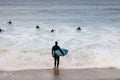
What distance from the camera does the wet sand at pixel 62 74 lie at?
537 inches

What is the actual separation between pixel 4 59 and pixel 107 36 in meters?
13.3

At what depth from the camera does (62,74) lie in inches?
567

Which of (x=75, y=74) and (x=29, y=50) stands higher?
(x=29, y=50)

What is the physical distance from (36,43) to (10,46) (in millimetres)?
2610

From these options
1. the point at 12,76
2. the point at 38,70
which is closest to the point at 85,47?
the point at 38,70

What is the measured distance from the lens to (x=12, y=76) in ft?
45.7

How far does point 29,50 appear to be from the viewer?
21.1 meters

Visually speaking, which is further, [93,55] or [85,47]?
[85,47]

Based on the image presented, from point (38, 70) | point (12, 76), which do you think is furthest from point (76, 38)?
point (12, 76)

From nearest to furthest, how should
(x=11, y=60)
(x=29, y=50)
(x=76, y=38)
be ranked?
1. (x=11, y=60)
2. (x=29, y=50)
3. (x=76, y=38)

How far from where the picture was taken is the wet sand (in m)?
13.6

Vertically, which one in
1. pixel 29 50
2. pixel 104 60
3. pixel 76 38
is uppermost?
pixel 76 38

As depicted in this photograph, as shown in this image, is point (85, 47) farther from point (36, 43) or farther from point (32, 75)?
point (32, 75)

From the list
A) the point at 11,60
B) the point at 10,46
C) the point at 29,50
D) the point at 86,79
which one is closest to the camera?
the point at 86,79
